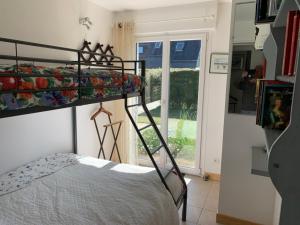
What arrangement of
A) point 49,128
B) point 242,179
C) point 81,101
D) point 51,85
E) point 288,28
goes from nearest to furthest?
point 288,28
point 51,85
point 81,101
point 242,179
point 49,128

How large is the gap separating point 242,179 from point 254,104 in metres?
0.78

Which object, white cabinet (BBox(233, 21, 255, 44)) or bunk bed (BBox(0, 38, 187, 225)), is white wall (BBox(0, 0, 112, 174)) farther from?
white cabinet (BBox(233, 21, 255, 44))

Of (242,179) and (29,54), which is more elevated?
(29,54)

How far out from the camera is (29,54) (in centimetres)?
241

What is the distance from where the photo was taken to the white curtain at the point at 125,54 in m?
3.54

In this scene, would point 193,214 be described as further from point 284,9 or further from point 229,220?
point 284,9

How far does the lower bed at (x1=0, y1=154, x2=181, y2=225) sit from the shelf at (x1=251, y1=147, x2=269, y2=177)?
2.70 ft

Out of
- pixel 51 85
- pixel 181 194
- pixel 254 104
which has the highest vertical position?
pixel 51 85

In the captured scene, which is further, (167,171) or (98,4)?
(98,4)

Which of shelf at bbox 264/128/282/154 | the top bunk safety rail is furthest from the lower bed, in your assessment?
shelf at bbox 264/128/282/154

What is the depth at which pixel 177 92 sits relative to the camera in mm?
3635

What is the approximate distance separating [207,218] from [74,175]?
5.04 feet

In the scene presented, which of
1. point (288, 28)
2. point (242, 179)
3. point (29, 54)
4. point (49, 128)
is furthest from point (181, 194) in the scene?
point (29, 54)

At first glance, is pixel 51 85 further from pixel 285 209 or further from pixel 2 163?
pixel 2 163
